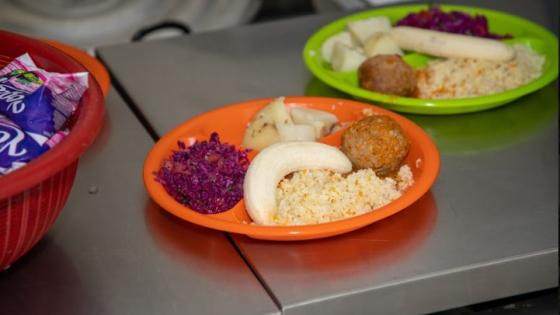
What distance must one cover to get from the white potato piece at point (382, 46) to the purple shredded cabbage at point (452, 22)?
133 mm

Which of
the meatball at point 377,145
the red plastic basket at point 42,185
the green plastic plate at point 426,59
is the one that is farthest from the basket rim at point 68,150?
Answer: the green plastic plate at point 426,59

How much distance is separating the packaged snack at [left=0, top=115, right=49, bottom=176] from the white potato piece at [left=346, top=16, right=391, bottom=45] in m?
0.92

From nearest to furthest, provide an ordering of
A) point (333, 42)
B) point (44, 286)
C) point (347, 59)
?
1. point (44, 286)
2. point (347, 59)
3. point (333, 42)

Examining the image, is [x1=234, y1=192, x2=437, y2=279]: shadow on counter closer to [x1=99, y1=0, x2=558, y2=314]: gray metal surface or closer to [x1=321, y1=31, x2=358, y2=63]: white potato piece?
[x1=99, y1=0, x2=558, y2=314]: gray metal surface

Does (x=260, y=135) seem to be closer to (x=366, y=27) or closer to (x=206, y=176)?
(x=206, y=176)

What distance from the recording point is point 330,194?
1.28 m

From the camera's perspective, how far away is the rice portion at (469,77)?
166cm

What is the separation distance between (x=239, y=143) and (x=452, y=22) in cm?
62

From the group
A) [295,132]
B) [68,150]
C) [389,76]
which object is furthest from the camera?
[389,76]

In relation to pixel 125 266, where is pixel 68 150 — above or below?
above

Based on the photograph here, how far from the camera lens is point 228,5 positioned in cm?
328

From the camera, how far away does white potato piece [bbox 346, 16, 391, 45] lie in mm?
1846

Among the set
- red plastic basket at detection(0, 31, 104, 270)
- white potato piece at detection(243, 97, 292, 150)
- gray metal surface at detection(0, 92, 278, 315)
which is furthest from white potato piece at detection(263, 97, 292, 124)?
red plastic basket at detection(0, 31, 104, 270)

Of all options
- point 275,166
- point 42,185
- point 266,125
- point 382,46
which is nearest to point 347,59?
point 382,46
